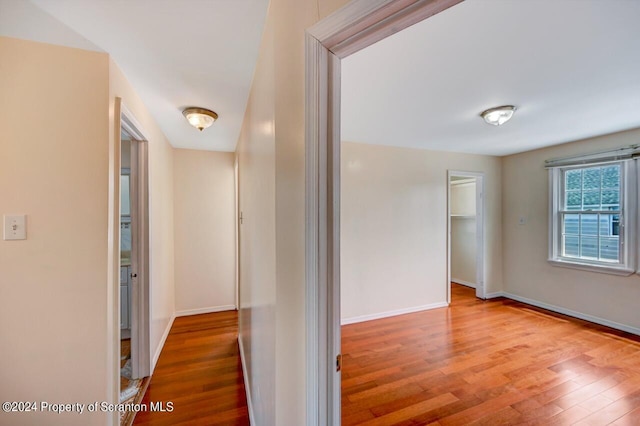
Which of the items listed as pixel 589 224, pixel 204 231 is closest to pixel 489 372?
pixel 589 224

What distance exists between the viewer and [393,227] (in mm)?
3625

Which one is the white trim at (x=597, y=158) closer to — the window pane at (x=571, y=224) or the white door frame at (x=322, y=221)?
the window pane at (x=571, y=224)

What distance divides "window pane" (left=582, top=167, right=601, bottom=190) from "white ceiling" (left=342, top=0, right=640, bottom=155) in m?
0.58

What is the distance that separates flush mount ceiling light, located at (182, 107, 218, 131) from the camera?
223 cm

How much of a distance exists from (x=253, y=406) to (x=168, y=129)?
2.70 m

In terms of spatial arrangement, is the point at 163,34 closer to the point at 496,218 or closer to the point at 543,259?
the point at 496,218

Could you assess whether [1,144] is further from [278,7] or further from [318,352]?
[318,352]

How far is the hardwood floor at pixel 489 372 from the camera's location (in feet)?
6.01

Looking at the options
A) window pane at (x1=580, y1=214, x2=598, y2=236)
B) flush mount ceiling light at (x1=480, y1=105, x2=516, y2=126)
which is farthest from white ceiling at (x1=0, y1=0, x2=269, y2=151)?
window pane at (x1=580, y1=214, x2=598, y2=236)

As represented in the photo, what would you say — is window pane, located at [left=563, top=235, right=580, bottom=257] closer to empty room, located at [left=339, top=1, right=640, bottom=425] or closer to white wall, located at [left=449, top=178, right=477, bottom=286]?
empty room, located at [left=339, top=1, right=640, bottom=425]

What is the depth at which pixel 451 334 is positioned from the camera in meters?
3.04

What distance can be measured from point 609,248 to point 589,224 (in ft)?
1.19

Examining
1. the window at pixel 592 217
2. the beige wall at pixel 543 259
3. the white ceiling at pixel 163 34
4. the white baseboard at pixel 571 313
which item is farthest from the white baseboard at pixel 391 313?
the white ceiling at pixel 163 34

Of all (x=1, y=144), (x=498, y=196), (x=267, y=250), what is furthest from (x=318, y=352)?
(x=498, y=196)
